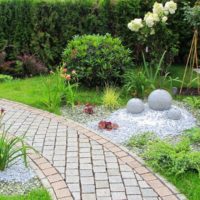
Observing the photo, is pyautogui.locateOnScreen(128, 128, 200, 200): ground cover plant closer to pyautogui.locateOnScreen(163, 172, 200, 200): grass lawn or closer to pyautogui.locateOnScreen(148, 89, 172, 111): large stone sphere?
pyautogui.locateOnScreen(163, 172, 200, 200): grass lawn

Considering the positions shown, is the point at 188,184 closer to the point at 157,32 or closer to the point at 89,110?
the point at 89,110

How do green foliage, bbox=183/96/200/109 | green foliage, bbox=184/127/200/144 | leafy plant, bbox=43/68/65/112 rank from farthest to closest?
1. green foliage, bbox=183/96/200/109
2. leafy plant, bbox=43/68/65/112
3. green foliage, bbox=184/127/200/144

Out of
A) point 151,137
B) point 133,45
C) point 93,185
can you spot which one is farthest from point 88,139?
point 133,45

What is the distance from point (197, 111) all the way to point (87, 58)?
2.10 metres

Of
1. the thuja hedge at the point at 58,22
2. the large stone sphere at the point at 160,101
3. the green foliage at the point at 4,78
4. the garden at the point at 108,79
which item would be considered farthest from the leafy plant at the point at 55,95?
the thuja hedge at the point at 58,22

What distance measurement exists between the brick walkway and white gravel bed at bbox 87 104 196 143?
23 centimetres

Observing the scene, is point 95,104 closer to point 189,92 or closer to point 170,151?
point 189,92

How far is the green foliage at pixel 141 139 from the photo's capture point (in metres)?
5.32

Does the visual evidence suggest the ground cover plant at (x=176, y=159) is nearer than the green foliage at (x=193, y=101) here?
Yes

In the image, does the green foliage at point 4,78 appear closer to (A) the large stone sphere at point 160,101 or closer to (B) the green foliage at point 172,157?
(A) the large stone sphere at point 160,101

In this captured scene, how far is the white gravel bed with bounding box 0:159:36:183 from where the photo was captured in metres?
4.37

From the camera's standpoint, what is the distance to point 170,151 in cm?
485

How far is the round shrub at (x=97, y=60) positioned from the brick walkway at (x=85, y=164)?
148 centimetres

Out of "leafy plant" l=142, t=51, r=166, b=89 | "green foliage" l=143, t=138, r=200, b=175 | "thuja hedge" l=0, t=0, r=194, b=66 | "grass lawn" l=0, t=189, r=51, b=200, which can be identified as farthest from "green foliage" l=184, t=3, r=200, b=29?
"grass lawn" l=0, t=189, r=51, b=200
